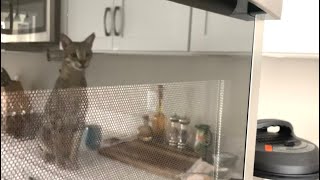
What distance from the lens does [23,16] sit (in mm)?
262

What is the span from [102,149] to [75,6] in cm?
15

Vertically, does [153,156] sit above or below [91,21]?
below

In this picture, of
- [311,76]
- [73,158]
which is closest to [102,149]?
[73,158]

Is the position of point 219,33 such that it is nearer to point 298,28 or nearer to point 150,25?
point 150,25

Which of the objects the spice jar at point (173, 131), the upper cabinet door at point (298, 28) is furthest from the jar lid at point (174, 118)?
the upper cabinet door at point (298, 28)

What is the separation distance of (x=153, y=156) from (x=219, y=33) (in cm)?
23

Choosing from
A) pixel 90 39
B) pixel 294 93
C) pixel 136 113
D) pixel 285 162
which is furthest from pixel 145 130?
pixel 294 93

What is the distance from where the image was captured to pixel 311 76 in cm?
137

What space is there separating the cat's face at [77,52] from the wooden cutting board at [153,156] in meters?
0.10

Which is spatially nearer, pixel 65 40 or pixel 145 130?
pixel 65 40

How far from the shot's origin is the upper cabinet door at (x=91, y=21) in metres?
0.30

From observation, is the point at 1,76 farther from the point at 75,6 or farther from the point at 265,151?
the point at 265,151

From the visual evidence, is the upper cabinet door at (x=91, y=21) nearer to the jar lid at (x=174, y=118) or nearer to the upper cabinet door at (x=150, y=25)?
the upper cabinet door at (x=150, y=25)

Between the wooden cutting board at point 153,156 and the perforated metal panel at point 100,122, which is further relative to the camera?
the wooden cutting board at point 153,156
